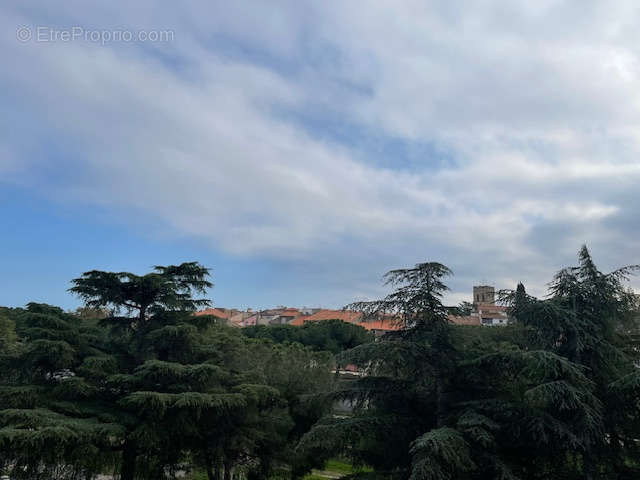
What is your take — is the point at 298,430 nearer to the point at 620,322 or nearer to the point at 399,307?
the point at 399,307

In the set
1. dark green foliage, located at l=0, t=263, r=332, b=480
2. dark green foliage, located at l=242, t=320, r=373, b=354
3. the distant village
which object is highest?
the distant village

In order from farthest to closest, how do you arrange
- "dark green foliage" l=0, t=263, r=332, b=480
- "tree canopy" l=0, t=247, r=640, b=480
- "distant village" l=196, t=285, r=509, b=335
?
"distant village" l=196, t=285, r=509, b=335 < "dark green foliage" l=0, t=263, r=332, b=480 < "tree canopy" l=0, t=247, r=640, b=480

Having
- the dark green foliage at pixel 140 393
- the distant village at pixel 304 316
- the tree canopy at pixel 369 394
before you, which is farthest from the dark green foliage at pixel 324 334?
the tree canopy at pixel 369 394

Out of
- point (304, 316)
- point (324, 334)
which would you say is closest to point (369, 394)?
point (324, 334)

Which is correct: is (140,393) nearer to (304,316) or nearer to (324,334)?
(324,334)

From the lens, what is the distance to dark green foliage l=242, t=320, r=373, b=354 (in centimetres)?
5531

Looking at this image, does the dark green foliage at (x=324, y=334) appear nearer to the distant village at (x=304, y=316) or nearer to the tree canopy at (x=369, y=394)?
the distant village at (x=304, y=316)

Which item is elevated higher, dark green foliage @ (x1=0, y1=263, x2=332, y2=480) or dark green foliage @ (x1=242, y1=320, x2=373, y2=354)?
dark green foliage @ (x1=242, y1=320, x2=373, y2=354)

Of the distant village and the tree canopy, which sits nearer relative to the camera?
the tree canopy

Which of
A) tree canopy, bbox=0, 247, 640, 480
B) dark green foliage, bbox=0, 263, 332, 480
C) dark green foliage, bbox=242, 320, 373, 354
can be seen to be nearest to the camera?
tree canopy, bbox=0, 247, 640, 480

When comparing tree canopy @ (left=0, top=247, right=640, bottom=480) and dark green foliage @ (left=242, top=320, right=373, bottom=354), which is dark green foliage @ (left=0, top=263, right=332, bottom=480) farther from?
dark green foliage @ (left=242, top=320, right=373, bottom=354)

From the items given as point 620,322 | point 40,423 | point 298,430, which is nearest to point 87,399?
point 40,423

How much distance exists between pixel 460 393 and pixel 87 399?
10.9 meters

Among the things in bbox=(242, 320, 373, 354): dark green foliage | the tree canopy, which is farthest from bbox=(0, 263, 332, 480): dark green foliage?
bbox=(242, 320, 373, 354): dark green foliage
